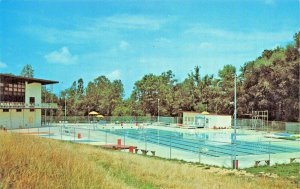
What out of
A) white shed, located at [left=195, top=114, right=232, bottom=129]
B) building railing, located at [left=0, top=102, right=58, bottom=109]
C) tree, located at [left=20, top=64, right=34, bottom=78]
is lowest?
white shed, located at [left=195, top=114, right=232, bottom=129]

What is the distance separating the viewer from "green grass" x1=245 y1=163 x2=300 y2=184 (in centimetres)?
1283

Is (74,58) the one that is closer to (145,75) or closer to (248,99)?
(248,99)

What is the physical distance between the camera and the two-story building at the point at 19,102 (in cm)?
3981

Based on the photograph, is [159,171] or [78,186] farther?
[159,171]

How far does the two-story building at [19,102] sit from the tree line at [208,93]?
17.3 m

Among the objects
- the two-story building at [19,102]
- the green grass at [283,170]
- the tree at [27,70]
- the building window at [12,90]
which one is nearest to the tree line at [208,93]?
the tree at [27,70]

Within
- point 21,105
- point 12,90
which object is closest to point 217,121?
point 21,105

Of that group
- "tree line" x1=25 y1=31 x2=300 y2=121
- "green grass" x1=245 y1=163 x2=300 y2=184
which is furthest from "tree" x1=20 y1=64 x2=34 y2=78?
"green grass" x1=245 y1=163 x2=300 y2=184

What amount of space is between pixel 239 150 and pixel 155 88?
38.6m

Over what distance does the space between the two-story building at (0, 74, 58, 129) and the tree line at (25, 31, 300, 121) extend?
1726cm

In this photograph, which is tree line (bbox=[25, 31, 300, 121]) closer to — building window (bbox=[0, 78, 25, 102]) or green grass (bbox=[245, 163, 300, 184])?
building window (bbox=[0, 78, 25, 102])

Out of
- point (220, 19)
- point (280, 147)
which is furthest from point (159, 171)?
point (280, 147)

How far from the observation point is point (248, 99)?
4881 centimetres

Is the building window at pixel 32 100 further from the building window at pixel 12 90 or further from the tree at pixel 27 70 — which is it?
the tree at pixel 27 70
